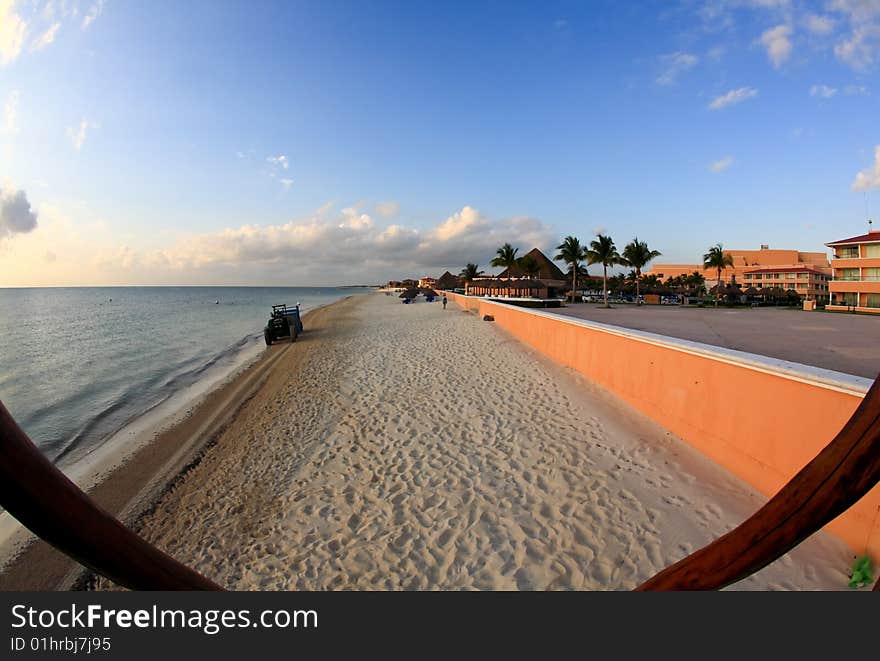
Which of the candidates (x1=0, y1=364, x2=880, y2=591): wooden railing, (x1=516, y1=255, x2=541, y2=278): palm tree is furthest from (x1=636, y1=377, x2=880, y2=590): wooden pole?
(x1=516, y1=255, x2=541, y2=278): palm tree

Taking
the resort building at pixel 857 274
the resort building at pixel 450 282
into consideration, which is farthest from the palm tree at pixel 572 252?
the resort building at pixel 450 282

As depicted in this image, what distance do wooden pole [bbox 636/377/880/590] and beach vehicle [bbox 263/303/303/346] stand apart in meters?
19.7

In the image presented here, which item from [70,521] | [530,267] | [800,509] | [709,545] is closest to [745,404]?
[800,509]

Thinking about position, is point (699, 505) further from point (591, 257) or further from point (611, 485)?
point (591, 257)

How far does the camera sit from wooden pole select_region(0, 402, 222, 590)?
56 cm

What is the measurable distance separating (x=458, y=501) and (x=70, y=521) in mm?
3844

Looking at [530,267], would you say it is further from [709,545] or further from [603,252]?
[709,545]

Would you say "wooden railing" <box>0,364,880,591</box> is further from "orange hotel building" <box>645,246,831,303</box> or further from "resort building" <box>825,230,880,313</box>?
"orange hotel building" <box>645,246,831,303</box>

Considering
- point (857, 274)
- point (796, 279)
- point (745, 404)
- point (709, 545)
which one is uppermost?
point (796, 279)

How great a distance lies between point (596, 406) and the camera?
6.63m

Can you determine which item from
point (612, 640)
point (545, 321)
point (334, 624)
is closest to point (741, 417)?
point (612, 640)

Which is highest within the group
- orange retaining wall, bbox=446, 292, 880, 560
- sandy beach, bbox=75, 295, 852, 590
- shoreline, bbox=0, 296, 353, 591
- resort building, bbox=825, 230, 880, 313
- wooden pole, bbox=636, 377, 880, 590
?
resort building, bbox=825, 230, 880, 313

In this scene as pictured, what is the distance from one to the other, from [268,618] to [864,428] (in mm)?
1346

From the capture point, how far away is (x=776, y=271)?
51969 mm
